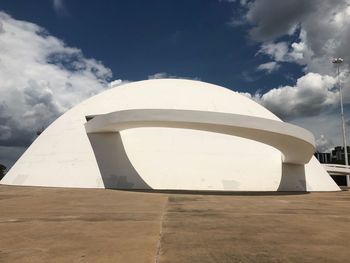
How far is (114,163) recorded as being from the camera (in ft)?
69.9

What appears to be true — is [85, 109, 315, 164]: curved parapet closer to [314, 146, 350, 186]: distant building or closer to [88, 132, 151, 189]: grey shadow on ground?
[88, 132, 151, 189]: grey shadow on ground

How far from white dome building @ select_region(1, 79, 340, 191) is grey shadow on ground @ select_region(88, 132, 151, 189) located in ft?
0.19

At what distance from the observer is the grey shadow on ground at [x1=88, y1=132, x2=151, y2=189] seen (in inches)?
810

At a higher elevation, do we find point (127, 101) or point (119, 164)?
point (127, 101)

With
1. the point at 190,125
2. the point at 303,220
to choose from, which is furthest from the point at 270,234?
the point at 190,125

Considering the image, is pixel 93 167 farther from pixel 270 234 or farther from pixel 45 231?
pixel 270 234

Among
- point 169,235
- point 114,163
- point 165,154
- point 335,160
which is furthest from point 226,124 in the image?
point 335,160

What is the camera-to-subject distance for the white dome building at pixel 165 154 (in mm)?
19000

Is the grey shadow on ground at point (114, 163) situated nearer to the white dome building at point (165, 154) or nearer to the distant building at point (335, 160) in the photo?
the white dome building at point (165, 154)

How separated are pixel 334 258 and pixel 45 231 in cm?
540

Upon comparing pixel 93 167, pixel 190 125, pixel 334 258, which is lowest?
pixel 334 258

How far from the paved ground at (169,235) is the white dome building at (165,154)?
26.1 ft

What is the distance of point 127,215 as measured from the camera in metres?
Answer: 9.58

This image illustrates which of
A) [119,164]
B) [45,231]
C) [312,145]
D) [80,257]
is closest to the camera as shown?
[80,257]
